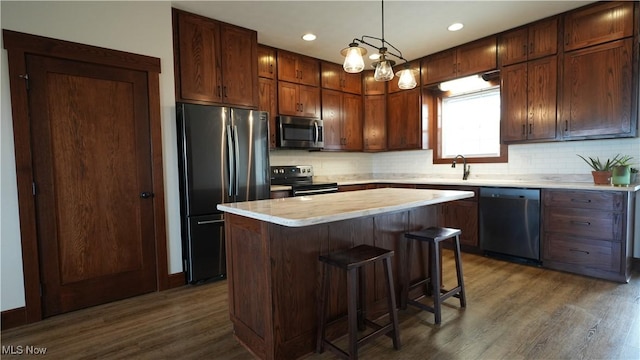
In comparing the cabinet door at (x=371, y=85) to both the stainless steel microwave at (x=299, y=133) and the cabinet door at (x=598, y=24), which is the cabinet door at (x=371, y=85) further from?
the cabinet door at (x=598, y=24)

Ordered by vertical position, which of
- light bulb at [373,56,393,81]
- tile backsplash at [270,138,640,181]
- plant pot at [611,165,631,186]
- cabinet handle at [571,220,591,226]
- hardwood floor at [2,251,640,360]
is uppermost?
light bulb at [373,56,393,81]

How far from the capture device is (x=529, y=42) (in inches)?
139

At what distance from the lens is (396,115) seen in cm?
498

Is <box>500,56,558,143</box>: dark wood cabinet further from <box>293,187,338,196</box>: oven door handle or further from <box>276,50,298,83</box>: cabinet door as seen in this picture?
<box>276,50,298,83</box>: cabinet door

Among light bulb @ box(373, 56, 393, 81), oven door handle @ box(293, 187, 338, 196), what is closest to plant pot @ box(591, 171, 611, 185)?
light bulb @ box(373, 56, 393, 81)

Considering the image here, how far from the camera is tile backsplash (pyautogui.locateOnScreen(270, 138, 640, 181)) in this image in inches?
133

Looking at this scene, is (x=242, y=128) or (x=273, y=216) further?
(x=242, y=128)

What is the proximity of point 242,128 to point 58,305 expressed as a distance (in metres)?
2.11

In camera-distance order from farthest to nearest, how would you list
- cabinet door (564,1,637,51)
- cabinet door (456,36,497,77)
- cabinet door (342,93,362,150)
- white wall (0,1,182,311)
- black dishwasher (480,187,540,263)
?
1. cabinet door (342,93,362,150)
2. cabinet door (456,36,497,77)
3. black dishwasher (480,187,540,263)
4. cabinet door (564,1,637,51)
5. white wall (0,1,182,311)

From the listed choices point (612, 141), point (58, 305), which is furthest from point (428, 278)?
point (58, 305)

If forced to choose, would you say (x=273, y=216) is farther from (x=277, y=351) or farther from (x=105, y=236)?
(x=105, y=236)

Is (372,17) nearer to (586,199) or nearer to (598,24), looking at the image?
(598,24)

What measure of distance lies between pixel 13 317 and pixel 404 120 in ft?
15.6

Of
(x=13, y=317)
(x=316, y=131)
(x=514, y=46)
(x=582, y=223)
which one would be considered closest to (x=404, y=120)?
(x=316, y=131)
